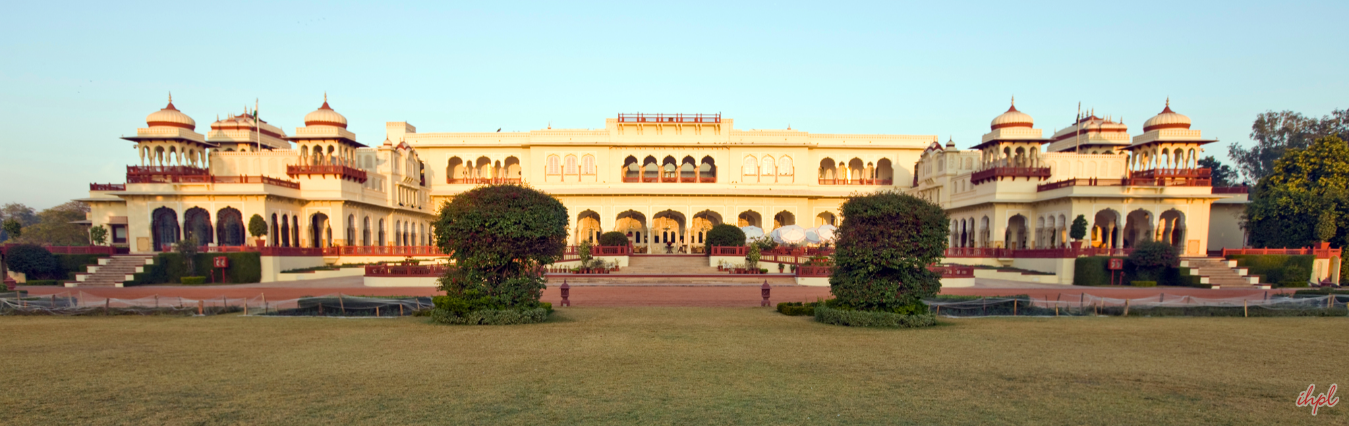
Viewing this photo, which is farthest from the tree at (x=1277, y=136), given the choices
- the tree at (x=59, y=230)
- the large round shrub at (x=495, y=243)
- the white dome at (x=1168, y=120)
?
the tree at (x=59, y=230)

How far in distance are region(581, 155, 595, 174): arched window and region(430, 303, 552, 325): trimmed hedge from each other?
2742 cm

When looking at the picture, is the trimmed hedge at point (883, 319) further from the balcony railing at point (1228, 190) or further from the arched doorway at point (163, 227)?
the arched doorway at point (163, 227)

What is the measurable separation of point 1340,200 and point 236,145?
5044 cm

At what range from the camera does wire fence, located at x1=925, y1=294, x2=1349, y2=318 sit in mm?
12827

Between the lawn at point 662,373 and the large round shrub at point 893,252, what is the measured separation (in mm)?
834

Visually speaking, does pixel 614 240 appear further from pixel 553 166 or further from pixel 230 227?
pixel 230 227

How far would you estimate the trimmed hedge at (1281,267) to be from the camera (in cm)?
2247

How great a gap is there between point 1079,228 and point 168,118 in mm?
39848

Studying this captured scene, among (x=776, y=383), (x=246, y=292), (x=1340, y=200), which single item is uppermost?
(x=1340, y=200)

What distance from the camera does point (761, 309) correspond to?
14.1 meters

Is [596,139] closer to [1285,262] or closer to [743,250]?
[743,250]

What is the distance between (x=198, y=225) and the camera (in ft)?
94.3

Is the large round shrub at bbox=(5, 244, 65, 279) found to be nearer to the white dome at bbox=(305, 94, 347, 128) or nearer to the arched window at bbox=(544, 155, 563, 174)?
the white dome at bbox=(305, 94, 347, 128)

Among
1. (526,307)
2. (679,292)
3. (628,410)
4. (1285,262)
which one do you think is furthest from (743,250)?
(628,410)
